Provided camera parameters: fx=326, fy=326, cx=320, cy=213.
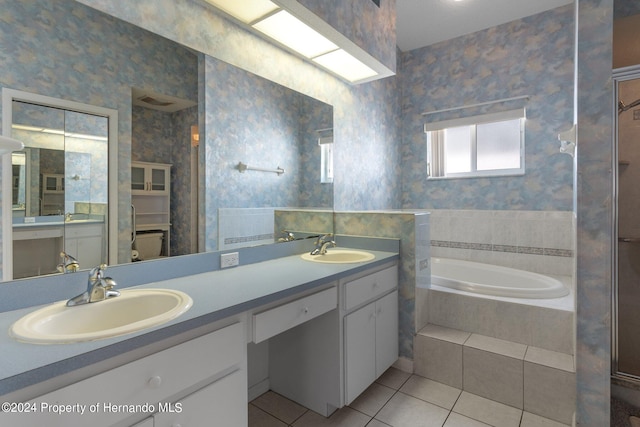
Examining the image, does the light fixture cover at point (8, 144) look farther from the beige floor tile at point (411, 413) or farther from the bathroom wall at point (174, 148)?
the beige floor tile at point (411, 413)

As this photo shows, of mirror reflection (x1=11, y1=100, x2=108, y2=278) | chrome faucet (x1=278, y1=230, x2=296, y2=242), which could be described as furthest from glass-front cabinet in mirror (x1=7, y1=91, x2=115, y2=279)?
chrome faucet (x1=278, y1=230, x2=296, y2=242)

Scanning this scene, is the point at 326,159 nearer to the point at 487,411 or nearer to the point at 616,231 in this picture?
the point at 616,231

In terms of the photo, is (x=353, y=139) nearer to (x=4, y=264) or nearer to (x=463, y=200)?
(x=463, y=200)

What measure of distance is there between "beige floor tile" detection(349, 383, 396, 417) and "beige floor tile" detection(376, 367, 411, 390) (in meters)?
0.05

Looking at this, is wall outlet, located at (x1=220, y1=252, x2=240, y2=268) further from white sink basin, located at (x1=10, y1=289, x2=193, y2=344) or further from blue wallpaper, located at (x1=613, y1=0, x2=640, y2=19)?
blue wallpaper, located at (x1=613, y1=0, x2=640, y2=19)

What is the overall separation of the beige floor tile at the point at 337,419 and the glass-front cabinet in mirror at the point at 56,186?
131 centimetres

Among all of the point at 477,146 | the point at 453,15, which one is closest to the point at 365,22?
the point at 453,15

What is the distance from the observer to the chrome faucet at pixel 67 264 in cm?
120

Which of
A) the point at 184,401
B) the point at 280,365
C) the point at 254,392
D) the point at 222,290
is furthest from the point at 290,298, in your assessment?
the point at 254,392

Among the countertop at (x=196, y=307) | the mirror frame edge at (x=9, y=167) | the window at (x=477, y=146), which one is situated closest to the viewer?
the countertop at (x=196, y=307)

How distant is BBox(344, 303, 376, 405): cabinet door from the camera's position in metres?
1.76

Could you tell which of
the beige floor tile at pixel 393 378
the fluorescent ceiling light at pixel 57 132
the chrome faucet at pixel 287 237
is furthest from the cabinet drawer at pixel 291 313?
the fluorescent ceiling light at pixel 57 132

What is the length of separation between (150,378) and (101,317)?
0.38 metres

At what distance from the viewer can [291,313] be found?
144 cm
